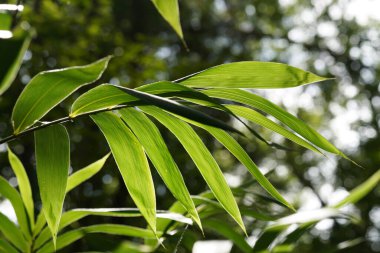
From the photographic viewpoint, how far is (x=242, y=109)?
654 mm

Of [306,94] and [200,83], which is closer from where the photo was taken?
[200,83]

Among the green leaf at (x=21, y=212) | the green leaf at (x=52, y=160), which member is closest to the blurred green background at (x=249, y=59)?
the green leaf at (x=21, y=212)

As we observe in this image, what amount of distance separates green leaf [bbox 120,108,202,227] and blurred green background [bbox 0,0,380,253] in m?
2.51

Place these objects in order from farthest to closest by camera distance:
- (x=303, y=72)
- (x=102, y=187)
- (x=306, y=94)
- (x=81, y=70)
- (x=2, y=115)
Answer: (x=306, y=94) → (x=102, y=187) → (x=2, y=115) → (x=303, y=72) → (x=81, y=70)

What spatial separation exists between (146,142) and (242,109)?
0.12 metres

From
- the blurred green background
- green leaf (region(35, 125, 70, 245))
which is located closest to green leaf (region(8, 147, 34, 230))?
green leaf (region(35, 125, 70, 245))

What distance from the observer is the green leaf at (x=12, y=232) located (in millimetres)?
866

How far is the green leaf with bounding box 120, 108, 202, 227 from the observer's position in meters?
0.66

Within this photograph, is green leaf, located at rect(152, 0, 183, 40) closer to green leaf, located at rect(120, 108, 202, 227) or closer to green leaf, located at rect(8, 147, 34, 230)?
green leaf, located at rect(120, 108, 202, 227)

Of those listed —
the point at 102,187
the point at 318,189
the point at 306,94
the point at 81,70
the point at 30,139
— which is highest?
the point at 81,70

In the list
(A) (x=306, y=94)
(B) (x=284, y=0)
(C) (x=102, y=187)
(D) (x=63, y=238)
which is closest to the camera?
(D) (x=63, y=238)

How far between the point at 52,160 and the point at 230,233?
0.33 metres

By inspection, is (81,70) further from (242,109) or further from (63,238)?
(63,238)

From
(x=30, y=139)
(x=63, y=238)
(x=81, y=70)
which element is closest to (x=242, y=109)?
(x=81, y=70)
